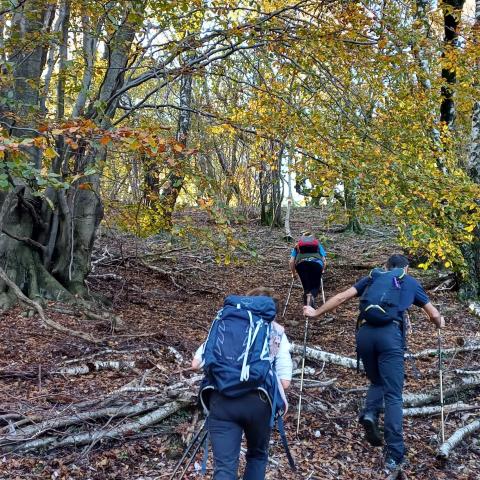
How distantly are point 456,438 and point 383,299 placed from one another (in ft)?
6.69

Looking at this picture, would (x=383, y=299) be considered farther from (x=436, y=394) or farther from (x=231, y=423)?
(x=436, y=394)

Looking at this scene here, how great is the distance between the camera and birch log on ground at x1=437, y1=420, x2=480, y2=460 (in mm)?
5559

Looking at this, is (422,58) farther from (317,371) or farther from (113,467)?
(113,467)

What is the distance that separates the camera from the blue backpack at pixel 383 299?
16.8ft

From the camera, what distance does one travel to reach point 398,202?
827 centimetres

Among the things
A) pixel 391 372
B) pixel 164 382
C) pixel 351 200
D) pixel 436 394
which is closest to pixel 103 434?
pixel 164 382

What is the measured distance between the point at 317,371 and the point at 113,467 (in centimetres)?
344

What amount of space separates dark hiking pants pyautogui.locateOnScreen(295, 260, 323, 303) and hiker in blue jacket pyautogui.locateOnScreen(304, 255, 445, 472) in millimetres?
4986

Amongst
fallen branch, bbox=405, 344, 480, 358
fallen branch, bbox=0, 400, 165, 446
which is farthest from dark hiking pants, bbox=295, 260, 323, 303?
fallen branch, bbox=0, 400, 165, 446

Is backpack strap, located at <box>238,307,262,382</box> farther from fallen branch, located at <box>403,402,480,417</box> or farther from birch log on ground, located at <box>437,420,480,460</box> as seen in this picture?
fallen branch, located at <box>403,402,480,417</box>

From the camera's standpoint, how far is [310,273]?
1053cm

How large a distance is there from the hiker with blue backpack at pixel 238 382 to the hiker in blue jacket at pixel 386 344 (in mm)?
1681

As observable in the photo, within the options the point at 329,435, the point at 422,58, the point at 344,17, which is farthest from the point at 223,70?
the point at 329,435

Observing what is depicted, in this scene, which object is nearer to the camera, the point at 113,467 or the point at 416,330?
the point at 113,467
